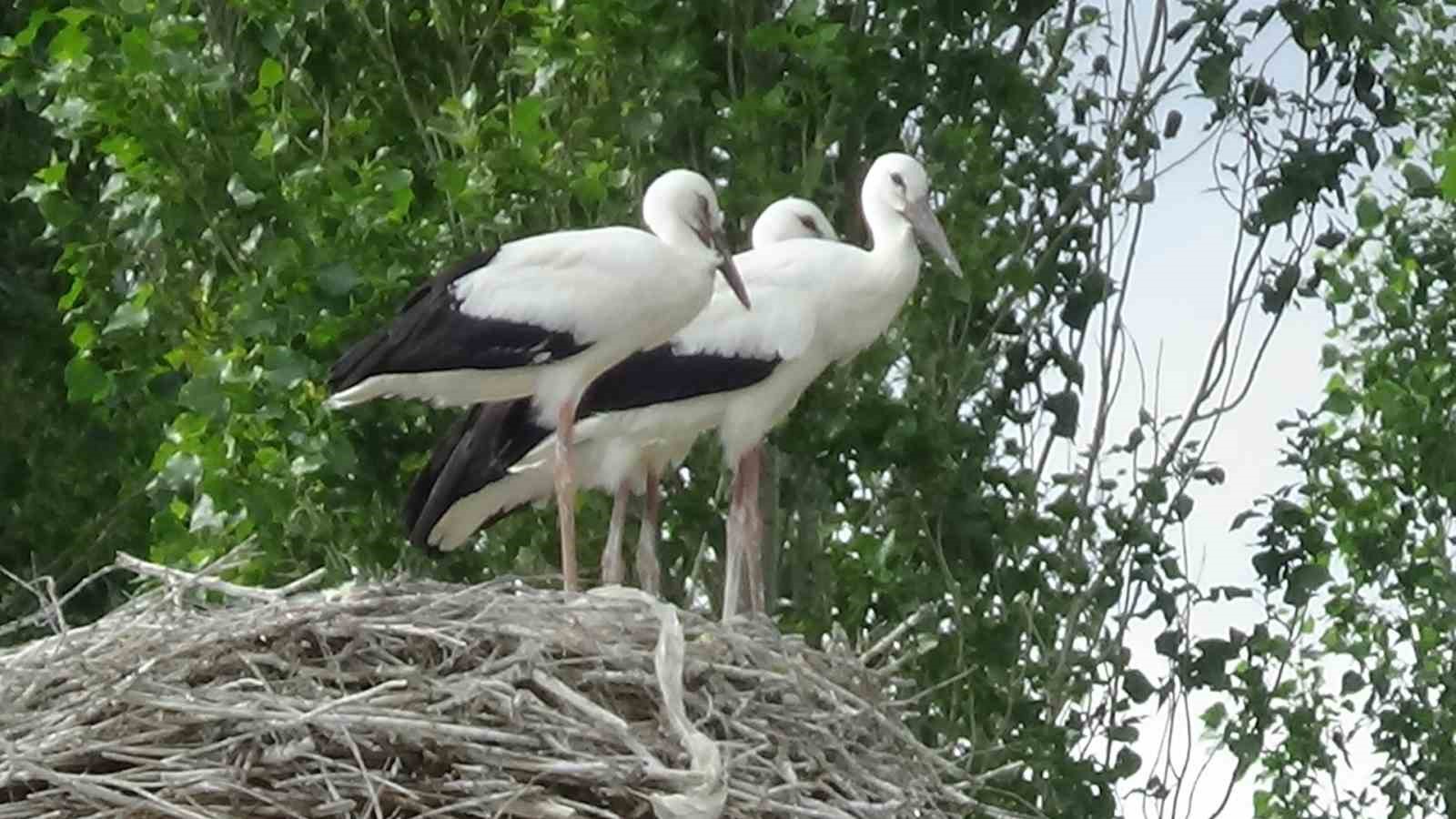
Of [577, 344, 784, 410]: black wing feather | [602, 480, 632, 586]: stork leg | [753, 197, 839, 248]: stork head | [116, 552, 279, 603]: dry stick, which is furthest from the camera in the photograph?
[753, 197, 839, 248]: stork head

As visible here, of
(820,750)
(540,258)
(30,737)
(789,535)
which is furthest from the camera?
(789,535)

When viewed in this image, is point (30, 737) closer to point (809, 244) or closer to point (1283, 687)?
point (809, 244)

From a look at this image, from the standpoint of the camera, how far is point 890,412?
886 centimetres

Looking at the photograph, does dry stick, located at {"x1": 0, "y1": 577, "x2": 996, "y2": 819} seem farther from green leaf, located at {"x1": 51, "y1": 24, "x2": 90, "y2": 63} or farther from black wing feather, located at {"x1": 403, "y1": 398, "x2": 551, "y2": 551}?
green leaf, located at {"x1": 51, "y1": 24, "x2": 90, "y2": 63}

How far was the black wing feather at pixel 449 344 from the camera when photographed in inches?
269

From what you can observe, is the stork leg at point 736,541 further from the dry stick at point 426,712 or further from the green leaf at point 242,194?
the dry stick at point 426,712

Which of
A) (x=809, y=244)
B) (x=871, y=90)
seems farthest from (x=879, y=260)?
(x=871, y=90)

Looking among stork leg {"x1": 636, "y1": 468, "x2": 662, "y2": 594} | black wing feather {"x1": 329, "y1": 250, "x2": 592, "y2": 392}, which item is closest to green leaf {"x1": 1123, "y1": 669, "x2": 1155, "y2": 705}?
stork leg {"x1": 636, "y1": 468, "x2": 662, "y2": 594}

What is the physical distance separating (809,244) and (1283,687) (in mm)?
4587

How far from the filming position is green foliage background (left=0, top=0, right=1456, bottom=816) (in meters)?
8.35

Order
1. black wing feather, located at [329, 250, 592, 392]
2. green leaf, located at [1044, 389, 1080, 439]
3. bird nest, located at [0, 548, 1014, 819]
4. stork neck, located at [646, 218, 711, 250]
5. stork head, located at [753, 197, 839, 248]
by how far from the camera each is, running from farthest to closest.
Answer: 1. green leaf, located at [1044, 389, 1080, 439]
2. stork head, located at [753, 197, 839, 248]
3. stork neck, located at [646, 218, 711, 250]
4. black wing feather, located at [329, 250, 592, 392]
5. bird nest, located at [0, 548, 1014, 819]

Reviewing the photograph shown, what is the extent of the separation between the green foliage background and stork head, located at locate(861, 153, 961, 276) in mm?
759

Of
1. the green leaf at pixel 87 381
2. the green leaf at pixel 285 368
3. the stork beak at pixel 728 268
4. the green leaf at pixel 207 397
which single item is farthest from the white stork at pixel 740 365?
the green leaf at pixel 87 381

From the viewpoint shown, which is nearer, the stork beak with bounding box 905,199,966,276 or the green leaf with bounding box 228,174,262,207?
the stork beak with bounding box 905,199,966,276
